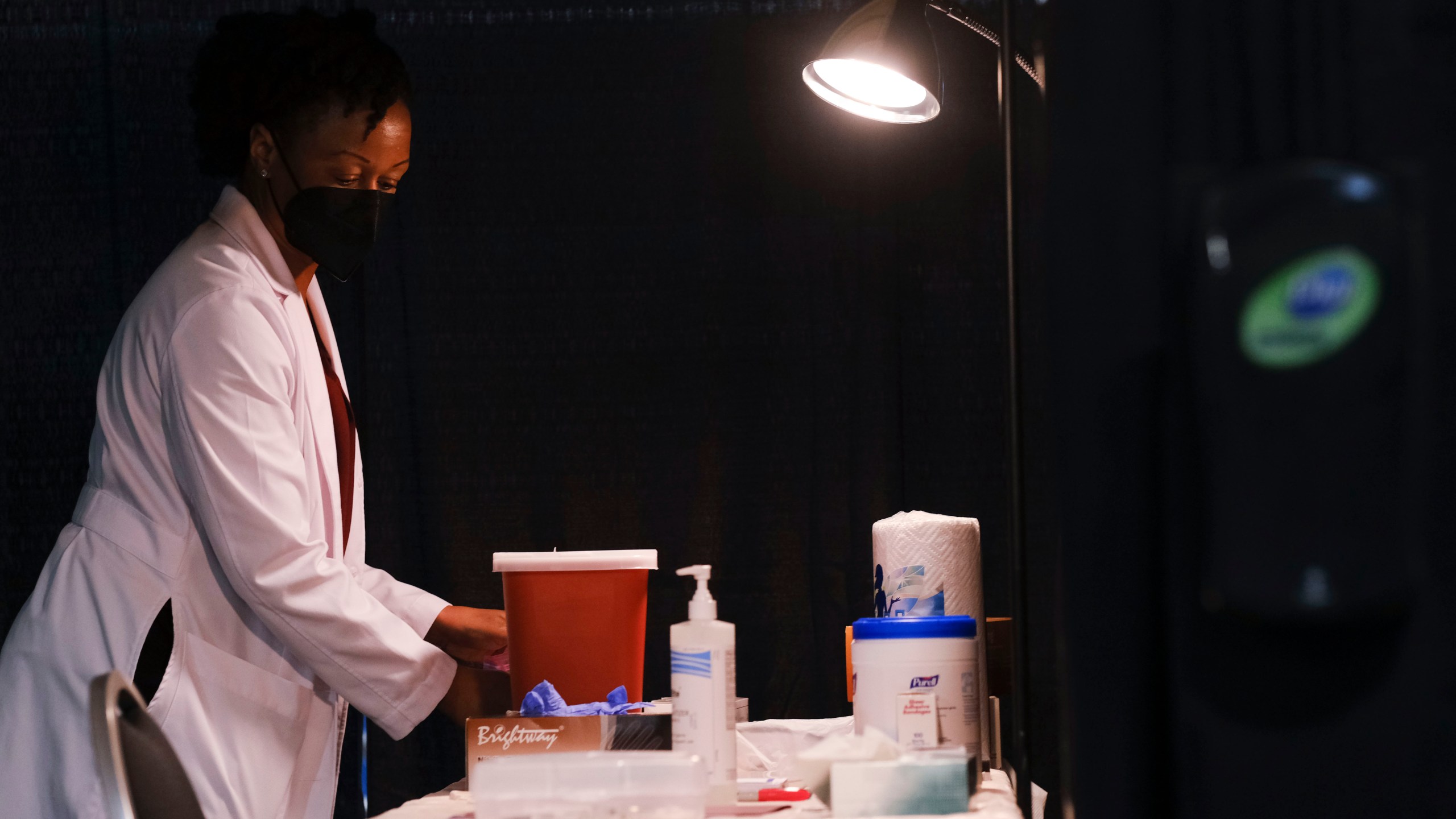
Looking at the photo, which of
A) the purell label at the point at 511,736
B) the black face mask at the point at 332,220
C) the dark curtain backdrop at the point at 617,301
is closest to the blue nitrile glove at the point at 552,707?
the purell label at the point at 511,736

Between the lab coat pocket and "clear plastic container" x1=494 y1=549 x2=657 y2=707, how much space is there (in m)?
0.42

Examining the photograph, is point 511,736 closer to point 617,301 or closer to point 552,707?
point 552,707

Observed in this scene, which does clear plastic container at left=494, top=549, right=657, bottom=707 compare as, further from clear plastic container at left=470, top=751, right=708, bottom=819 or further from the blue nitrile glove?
clear plastic container at left=470, top=751, right=708, bottom=819

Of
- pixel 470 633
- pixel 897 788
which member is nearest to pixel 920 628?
pixel 897 788

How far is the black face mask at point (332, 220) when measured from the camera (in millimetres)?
1765

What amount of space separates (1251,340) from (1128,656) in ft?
0.59

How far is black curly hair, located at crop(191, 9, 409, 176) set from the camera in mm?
1735

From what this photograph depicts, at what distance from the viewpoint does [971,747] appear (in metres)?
1.04

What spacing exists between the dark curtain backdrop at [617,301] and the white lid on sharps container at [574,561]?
110 cm

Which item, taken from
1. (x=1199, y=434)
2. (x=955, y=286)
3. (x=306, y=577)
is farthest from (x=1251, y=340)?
(x=955, y=286)

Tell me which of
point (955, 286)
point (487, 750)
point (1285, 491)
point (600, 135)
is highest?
point (600, 135)

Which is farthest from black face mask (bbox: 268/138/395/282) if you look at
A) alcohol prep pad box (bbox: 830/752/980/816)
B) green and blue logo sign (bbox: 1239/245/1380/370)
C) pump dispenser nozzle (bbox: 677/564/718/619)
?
green and blue logo sign (bbox: 1239/245/1380/370)

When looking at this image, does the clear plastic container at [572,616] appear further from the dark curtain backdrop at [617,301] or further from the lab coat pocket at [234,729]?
the dark curtain backdrop at [617,301]

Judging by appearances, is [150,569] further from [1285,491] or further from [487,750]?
[1285,491]
